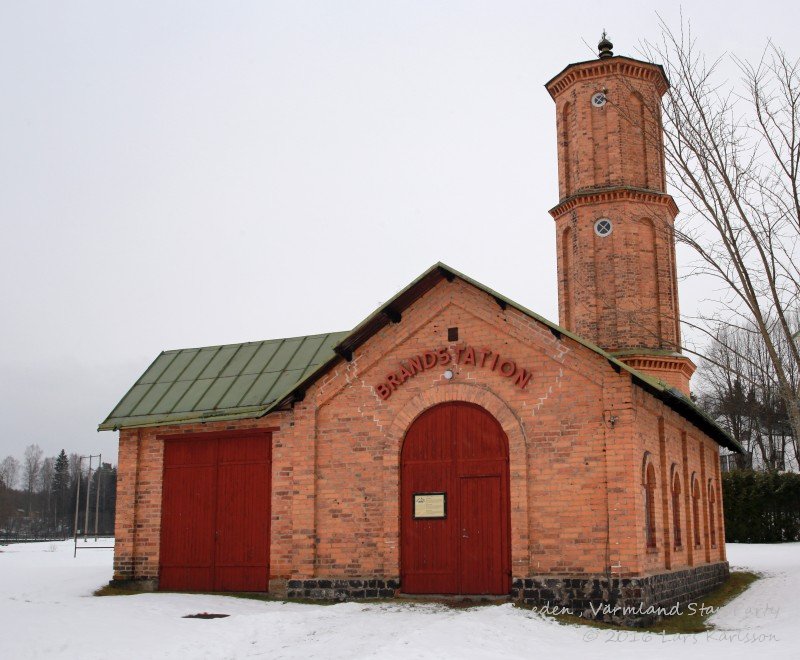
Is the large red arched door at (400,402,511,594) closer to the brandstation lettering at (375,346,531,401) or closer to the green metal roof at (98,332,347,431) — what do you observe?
the brandstation lettering at (375,346,531,401)

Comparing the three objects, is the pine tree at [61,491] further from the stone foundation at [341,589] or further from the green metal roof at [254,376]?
the stone foundation at [341,589]

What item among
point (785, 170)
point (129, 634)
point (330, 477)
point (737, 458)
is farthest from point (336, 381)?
point (737, 458)

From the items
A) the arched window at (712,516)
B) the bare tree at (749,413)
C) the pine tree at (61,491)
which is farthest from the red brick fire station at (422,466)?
the pine tree at (61,491)

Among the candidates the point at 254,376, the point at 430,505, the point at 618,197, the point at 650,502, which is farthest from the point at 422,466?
the point at 618,197

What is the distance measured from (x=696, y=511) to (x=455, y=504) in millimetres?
7435

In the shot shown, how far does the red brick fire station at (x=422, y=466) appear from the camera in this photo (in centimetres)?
1385

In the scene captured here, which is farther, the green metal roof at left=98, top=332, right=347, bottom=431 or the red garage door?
the green metal roof at left=98, top=332, right=347, bottom=431

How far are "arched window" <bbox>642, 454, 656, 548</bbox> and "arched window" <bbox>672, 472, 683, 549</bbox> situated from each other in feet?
6.87

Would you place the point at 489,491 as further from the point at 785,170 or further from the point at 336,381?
the point at 785,170

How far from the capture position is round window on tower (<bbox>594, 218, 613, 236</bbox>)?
23203 mm

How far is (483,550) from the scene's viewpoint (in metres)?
14.4

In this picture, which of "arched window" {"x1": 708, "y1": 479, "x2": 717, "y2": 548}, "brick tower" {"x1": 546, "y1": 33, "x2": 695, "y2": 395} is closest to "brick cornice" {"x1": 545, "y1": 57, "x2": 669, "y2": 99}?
"brick tower" {"x1": 546, "y1": 33, "x2": 695, "y2": 395}

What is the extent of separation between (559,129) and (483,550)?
14324mm

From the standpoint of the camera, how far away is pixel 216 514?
1712 cm
